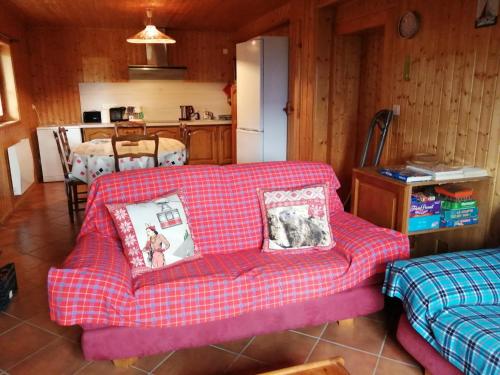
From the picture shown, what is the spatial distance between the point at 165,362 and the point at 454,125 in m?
2.36

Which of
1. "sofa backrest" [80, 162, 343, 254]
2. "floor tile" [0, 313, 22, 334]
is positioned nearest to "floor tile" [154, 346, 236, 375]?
"sofa backrest" [80, 162, 343, 254]

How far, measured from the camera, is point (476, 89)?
257 cm

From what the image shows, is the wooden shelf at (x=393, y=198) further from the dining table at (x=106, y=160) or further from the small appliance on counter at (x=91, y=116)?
the small appliance on counter at (x=91, y=116)

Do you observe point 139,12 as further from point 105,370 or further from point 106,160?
point 105,370

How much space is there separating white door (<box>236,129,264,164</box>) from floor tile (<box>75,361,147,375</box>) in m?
3.38

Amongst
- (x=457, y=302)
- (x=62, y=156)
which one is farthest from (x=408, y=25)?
(x=62, y=156)

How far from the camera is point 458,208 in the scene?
256 cm

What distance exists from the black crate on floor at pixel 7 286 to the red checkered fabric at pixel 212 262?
0.79 meters

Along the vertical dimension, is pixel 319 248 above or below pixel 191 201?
below

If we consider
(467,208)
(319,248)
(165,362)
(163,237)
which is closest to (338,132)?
(467,208)

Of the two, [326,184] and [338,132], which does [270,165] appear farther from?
[338,132]

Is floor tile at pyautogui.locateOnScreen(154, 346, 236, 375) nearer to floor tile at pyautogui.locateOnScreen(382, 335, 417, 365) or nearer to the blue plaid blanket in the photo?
floor tile at pyautogui.locateOnScreen(382, 335, 417, 365)

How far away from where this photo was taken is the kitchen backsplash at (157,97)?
665cm

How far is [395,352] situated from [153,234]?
4.48 ft
